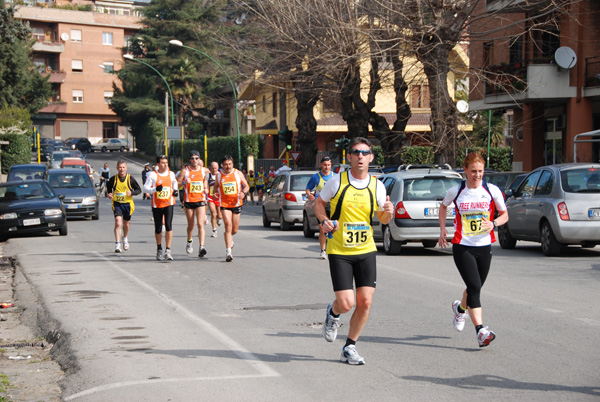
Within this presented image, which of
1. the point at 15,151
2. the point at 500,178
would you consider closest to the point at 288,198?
the point at 500,178

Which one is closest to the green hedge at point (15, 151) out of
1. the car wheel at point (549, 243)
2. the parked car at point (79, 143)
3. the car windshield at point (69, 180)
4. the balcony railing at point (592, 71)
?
the parked car at point (79, 143)

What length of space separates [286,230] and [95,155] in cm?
6664

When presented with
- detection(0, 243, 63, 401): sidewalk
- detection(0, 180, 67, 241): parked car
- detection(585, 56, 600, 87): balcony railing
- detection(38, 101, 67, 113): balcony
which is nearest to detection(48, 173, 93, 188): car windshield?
detection(0, 180, 67, 241): parked car

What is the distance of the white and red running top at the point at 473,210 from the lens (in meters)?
7.90

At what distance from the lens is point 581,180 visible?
15273 millimetres

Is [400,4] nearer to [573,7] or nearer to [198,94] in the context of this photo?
[573,7]

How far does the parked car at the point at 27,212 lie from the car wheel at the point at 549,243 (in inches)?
483

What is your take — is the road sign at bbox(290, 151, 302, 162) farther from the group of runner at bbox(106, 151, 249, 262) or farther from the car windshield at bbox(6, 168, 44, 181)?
the group of runner at bbox(106, 151, 249, 262)

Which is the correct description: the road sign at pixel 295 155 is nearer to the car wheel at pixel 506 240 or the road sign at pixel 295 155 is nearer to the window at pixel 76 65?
the car wheel at pixel 506 240

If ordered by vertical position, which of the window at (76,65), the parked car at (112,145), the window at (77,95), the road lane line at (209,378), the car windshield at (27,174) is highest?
the window at (76,65)

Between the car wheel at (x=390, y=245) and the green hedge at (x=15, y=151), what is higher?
the green hedge at (x=15, y=151)

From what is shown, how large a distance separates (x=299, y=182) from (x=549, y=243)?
A: 9.49 meters

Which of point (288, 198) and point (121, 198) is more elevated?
point (121, 198)

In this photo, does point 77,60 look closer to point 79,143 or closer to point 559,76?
→ point 79,143
